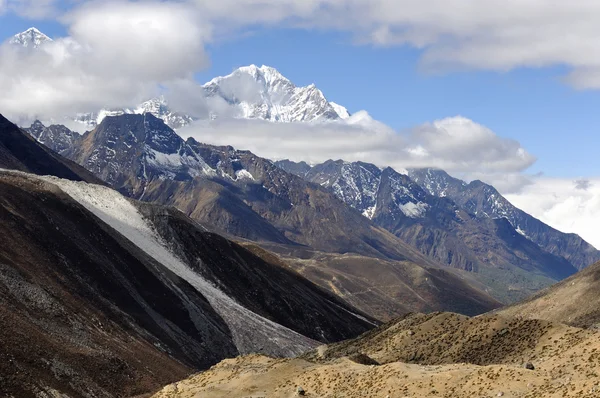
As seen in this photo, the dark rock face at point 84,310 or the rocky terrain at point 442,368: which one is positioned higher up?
the rocky terrain at point 442,368

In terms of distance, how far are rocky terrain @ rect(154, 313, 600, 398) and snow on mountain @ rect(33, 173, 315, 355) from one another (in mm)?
63989

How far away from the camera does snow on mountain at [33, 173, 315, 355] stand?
506 feet

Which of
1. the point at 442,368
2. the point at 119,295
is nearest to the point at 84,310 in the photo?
the point at 119,295

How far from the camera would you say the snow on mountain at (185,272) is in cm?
15438

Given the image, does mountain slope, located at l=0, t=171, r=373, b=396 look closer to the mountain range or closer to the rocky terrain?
the mountain range

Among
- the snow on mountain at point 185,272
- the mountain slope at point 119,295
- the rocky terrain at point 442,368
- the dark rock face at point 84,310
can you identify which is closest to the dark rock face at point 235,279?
the mountain slope at point 119,295

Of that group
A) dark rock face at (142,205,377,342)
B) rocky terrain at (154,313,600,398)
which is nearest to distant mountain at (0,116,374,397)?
dark rock face at (142,205,377,342)

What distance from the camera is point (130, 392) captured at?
95.4 meters

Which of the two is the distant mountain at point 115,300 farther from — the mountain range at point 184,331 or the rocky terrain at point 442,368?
the rocky terrain at point 442,368

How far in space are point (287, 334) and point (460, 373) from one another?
367 ft

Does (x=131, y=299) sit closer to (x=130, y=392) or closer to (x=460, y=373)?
(x=130, y=392)

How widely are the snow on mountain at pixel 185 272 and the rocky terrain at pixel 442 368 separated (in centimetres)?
6399

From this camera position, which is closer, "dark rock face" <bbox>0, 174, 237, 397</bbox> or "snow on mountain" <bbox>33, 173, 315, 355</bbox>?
"dark rock face" <bbox>0, 174, 237, 397</bbox>

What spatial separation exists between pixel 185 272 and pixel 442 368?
12127 centimetres
